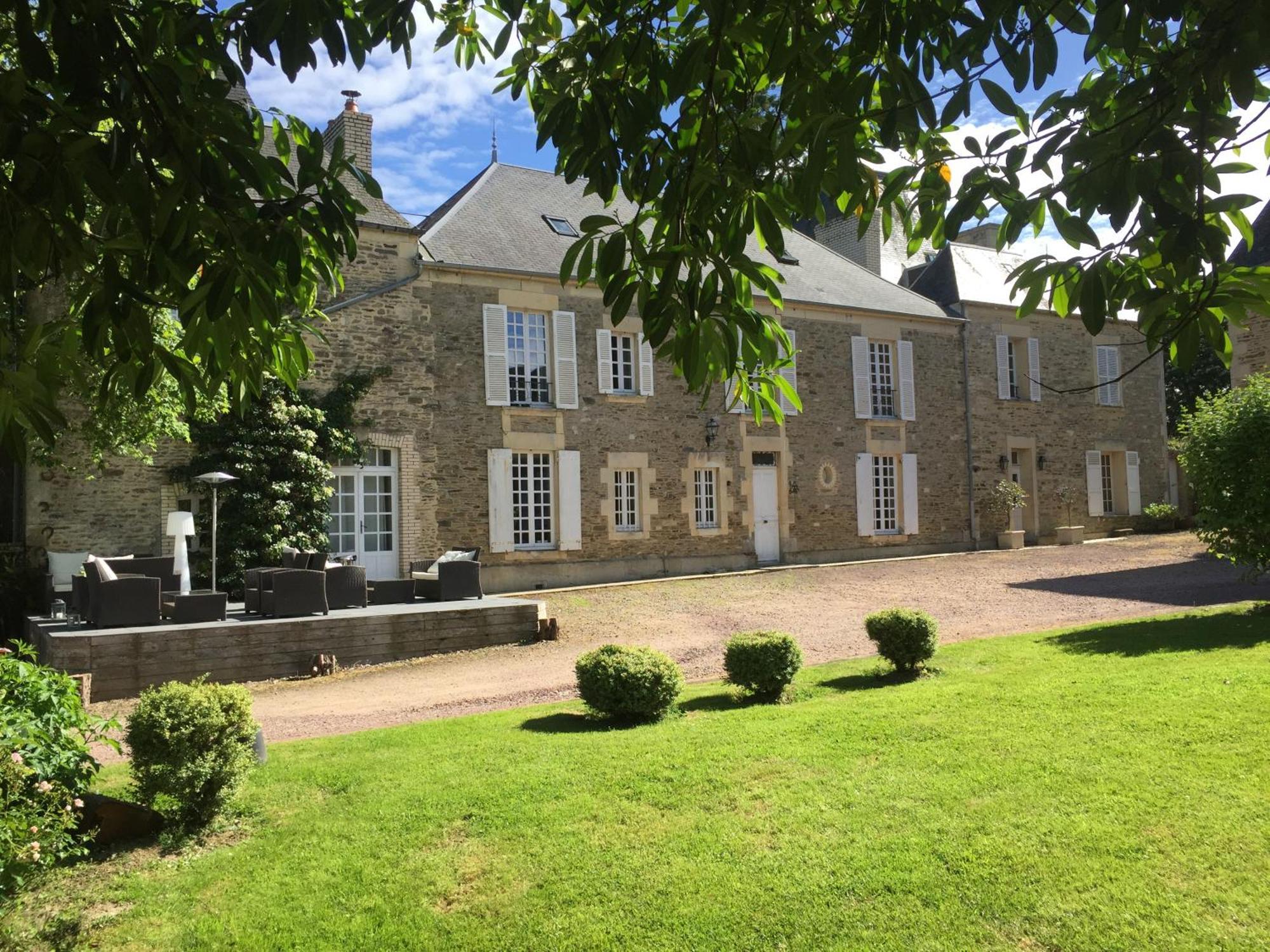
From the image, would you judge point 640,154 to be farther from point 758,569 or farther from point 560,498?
point 758,569

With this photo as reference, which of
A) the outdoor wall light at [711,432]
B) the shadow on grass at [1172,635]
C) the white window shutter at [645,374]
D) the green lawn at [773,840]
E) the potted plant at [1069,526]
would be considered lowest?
the green lawn at [773,840]

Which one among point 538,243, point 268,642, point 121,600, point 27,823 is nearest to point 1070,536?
point 538,243

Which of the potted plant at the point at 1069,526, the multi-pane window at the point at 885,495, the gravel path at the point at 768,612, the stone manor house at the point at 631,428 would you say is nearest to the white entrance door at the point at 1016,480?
the stone manor house at the point at 631,428

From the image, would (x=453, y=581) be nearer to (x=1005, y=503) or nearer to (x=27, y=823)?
(x=27, y=823)

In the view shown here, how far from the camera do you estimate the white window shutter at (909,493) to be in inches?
812

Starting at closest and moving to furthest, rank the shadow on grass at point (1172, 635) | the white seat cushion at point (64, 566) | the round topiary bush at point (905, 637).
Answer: the round topiary bush at point (905, 637) → the shadow on grass at point (1172, 635) → the white seat cushion at point (64, 566)

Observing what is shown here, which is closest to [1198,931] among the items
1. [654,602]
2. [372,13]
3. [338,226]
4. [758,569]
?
[338,226]

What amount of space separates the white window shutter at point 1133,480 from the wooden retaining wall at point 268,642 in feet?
Answer: 60.8

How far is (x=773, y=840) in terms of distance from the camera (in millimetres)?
4059

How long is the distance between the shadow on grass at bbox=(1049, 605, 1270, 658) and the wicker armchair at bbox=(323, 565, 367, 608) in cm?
777

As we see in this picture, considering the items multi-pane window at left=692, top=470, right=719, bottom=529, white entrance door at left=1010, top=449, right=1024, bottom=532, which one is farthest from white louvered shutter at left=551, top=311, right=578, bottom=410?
white entrance door at left=1010, top=449, right=1024, bottom=532

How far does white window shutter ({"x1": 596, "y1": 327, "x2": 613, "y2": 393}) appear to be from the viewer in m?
17.1

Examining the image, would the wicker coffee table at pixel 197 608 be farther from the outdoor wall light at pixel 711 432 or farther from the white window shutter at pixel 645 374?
the outdoor wall light at pixel 711 432

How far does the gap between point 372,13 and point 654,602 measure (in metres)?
12.1
